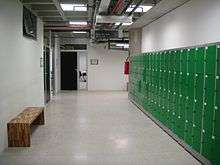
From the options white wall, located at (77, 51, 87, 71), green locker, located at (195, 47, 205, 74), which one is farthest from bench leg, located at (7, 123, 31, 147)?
white wall, located at (77, 51, 87, 71)

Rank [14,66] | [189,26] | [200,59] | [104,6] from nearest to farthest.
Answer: [200,59] < [14,66] < [189,26] < [104,6]

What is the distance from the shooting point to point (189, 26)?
6.08 metres

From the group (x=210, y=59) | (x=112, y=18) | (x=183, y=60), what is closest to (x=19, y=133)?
(x=183, y=60)

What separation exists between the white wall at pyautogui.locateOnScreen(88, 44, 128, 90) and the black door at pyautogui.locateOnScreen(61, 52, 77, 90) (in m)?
0.82

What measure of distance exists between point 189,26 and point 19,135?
3929mm

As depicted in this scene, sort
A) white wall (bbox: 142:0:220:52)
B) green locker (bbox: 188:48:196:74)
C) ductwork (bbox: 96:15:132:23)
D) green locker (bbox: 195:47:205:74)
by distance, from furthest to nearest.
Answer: ductwork (bbox: 96:15:132:23), white wall (bbox: 142:0:220:52), green locker (bbox: 188:48:196:74), green locker (bbox: 195:47:205:74)

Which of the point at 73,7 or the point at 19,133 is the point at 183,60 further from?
the point at 73,7

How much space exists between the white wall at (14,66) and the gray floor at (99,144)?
0.65 m

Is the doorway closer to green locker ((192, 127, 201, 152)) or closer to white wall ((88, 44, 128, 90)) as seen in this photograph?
white wall ((88, 44, 128, 90))

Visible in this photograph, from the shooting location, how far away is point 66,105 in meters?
9.88

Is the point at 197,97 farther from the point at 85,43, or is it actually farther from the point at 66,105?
the point at 85,43

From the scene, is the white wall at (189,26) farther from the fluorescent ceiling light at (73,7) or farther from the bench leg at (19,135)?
the bench leg at (19,135)

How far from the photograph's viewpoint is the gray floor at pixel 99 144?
4.31 meters

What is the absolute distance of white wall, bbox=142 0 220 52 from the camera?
5023 mm
